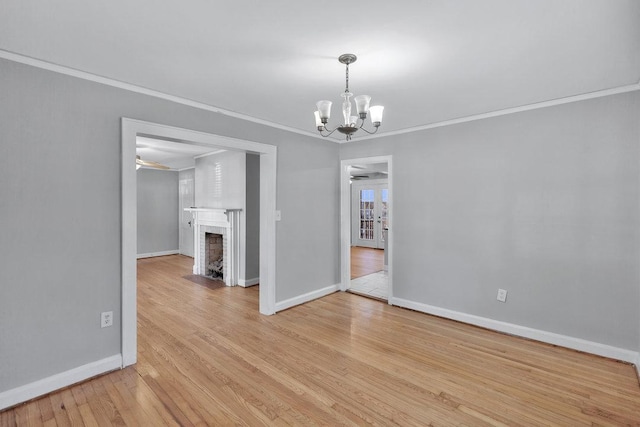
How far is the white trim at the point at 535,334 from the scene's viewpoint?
2730 mm

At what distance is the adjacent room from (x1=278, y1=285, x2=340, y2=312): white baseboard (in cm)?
6

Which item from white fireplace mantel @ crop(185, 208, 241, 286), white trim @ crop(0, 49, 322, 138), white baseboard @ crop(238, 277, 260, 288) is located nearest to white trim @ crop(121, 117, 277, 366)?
white trim @ crop(0, 49, 322, 138)

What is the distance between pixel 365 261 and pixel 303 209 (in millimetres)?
3709

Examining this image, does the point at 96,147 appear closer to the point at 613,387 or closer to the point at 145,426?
the point at 145,426

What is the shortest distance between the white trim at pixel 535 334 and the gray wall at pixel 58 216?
3433mm

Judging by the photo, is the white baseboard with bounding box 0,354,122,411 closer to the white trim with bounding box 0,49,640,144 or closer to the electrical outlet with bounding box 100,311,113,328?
the electrical outlet with bounding box 100,311,113,328

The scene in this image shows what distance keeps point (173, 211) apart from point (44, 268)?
21.1 feet

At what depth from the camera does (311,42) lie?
1.93 meters

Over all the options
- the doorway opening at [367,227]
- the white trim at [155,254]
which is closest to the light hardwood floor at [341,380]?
the doorway opening at [367,227]

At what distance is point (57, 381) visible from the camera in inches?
89.2

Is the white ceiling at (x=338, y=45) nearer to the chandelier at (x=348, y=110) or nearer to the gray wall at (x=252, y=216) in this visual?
the chandelier at (x=348, y=110)

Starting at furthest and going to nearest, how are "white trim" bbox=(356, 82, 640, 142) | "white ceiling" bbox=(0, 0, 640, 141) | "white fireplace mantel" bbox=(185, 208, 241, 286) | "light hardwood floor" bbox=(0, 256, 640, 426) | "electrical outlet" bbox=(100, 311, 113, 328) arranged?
1. "white fireplace mantel" bbox=(185, 208, 241, 286)
2. "white trim" bbox=(356, 82, 640, 142)
3. "electrical outlet" bbox=(100, 311, 113, 328)
4. "light hardwood floor" bbox=(0, 256, 640, 426)
5. "white ceiling" bbox=(0, 0, 640, 141)

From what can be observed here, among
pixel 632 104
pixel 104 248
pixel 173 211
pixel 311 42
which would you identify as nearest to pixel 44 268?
pixel 104 248

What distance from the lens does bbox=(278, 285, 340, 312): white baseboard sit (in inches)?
156
